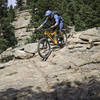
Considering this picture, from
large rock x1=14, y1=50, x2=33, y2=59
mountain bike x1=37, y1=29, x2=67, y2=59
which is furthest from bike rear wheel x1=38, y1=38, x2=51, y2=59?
large rock x1=14, y1=50, x2=33, y2=59

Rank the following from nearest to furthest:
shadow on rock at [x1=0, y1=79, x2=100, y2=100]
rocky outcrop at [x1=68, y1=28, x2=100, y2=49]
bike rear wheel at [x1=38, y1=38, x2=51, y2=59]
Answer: shadow on rock at [x1=0, y1=79, x2=100, y2=100]
bike rear wheel at [x1=38, y1=38, x2=51, y2=59]
rocky outcrop at [x1=68, y1=28, x2=100, y2=49]

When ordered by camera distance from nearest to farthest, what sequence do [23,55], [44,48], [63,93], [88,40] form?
[63,93], [44,48], [23,55], [88,40]

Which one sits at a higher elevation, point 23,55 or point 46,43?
point 46,43

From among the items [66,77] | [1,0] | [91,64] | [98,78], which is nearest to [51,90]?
[66,77]

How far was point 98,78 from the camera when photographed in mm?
3812

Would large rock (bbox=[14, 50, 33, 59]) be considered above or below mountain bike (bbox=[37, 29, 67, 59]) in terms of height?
below

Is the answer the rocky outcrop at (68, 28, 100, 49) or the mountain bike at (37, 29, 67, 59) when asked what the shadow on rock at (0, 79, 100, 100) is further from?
the rocky outcrop at (68, 28, 100, 49)

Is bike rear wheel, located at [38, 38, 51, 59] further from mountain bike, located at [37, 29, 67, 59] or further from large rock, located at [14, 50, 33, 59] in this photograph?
large rock, located at [14, 50, 33, 59]

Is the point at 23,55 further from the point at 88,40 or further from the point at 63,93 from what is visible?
the point at 63,93

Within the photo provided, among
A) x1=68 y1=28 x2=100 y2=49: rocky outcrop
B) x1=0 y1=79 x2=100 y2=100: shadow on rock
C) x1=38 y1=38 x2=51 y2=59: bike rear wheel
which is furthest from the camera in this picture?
x1=68 y1=28 x2=100 y2=49: rocky outcrop

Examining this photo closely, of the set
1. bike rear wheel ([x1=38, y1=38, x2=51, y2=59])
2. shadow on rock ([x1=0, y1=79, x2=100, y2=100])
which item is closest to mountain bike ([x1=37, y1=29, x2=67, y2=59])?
bike rear wheel ([x1=38, y1=38, x2=51, y2=59])

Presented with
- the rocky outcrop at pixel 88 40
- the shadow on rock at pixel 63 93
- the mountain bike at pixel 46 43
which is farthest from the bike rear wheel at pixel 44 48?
the shadow on rock at pixel 63 93

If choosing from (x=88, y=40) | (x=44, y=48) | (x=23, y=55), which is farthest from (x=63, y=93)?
(x=88, y=40)

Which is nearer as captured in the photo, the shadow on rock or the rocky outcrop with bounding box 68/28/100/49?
the shadow on rock
